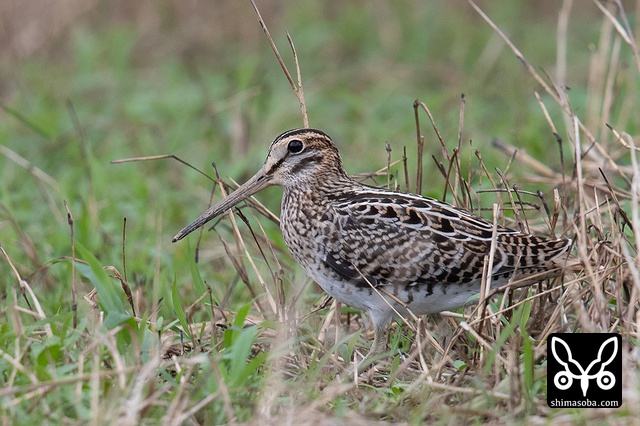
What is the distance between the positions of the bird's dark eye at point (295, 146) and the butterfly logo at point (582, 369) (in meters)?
1.59

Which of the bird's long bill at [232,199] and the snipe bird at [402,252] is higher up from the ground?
the bird's long bill at [232,199]

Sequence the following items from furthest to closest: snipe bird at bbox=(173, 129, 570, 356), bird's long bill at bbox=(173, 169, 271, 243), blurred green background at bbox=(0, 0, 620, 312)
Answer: blurred green background at bbox=(0, 0, 620, 312), bird's long bill at bbox=(173, 169, 271, 243), snipe bird at bbox=(173, 129, 570, 356)

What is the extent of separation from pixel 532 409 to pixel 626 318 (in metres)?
0.66

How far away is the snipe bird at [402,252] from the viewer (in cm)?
449

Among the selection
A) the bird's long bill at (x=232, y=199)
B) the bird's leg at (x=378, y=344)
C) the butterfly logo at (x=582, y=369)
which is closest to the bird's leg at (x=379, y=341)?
the bird's leg at (x=378, y=344)

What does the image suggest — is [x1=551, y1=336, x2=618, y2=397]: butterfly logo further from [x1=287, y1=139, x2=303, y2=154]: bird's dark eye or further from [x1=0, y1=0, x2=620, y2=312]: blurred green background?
[x1=0, y1=0, x2=620, y2=312]: blurred green background

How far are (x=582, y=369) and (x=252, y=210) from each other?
10.8ft

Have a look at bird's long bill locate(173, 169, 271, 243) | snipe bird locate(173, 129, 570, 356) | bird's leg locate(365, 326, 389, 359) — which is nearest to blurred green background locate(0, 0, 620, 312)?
bird's long bill locate(173, 169, 271, 243)

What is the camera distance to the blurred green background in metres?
6.84

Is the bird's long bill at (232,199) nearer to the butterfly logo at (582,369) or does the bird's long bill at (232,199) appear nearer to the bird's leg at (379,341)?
the bird's leg at (379,341)

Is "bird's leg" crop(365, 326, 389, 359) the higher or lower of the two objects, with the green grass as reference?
lower

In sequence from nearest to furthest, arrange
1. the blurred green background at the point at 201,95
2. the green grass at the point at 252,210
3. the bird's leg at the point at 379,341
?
the green grass at the point at 252,210
the bird's leg at the point at 379,341
the blurred green background at the point at 201,95

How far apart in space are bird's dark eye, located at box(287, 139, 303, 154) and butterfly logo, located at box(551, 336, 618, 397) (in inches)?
62.5

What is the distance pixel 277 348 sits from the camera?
3.98 meters
